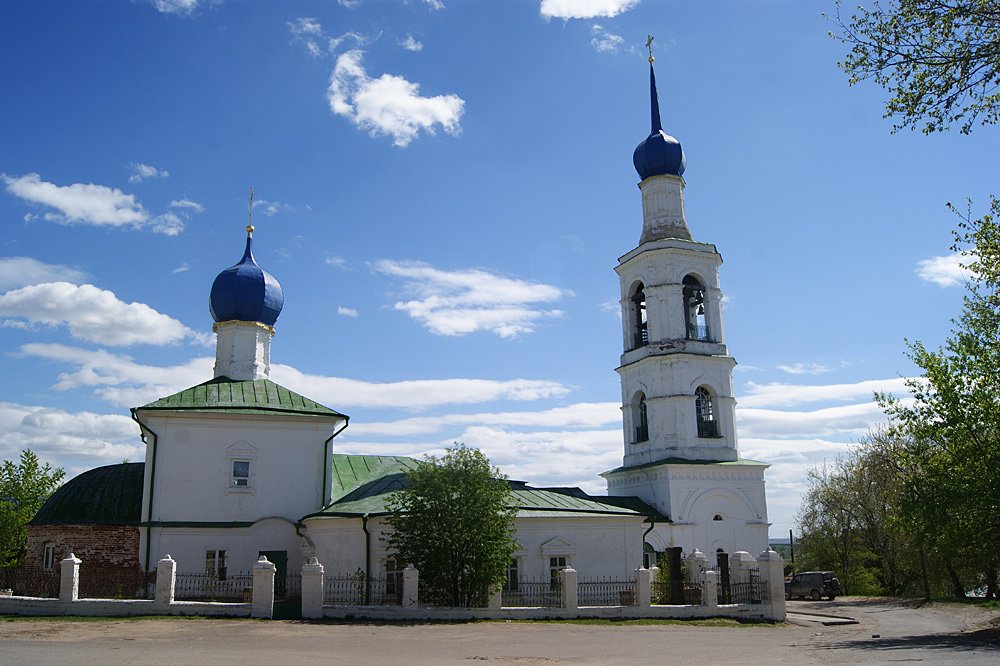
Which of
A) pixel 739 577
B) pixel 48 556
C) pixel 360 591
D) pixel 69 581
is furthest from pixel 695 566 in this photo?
pixel 48 556

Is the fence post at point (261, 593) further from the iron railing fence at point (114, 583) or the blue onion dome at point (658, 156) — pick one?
the blue onion dome at point (658, 156)

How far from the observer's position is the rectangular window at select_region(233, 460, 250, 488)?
2348 centimetres

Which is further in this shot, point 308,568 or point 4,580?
point 4,580

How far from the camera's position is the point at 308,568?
1869cm

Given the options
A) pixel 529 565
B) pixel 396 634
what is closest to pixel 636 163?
pixel 529 565

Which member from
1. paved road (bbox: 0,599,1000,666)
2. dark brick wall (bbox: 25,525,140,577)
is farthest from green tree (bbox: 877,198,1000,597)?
dark brick wall (bbox: 25,525,140,577)

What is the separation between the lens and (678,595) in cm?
2153

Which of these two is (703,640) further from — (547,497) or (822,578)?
(822,578)

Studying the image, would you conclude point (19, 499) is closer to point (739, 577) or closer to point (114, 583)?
point (114, 583)

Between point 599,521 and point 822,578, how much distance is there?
59.0ft

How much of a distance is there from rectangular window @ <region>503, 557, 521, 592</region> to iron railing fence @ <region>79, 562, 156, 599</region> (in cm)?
879

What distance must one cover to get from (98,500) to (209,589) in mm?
4440

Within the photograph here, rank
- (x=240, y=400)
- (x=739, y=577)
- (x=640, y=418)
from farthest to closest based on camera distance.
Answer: (x=640, y=418) < (x=240, y=400) < (x=739, y=577)

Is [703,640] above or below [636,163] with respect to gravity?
below
